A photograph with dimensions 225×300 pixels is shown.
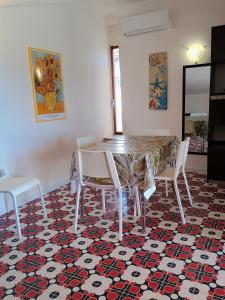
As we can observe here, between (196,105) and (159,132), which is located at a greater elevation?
(196,105)

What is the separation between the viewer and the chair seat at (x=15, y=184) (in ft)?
7.93

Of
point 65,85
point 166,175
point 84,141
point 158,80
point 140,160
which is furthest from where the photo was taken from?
point 158,80

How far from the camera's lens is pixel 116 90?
479 cm

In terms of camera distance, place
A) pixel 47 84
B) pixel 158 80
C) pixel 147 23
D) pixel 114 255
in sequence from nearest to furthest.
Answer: pixel 114 255
pixel 47 84
pixel 147 23
pixel 158 80

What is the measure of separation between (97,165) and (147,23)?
2659 millimetres

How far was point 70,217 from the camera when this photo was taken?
276 cm

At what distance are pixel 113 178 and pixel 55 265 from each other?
813mm

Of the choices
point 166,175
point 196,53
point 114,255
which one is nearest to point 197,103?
point 196,53

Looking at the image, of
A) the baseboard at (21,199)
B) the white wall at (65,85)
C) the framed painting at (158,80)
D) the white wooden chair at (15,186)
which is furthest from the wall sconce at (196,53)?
the white wooden chair at (15,186)

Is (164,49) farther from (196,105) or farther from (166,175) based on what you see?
(166,175)

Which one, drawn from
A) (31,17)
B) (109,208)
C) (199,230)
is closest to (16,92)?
(31,17)

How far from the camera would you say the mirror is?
3.76m

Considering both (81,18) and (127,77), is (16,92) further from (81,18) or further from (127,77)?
(127,77)

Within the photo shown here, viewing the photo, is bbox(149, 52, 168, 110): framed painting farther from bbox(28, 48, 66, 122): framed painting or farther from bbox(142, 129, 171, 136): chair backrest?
bbox(28, 48, 66, 122): framed painting
